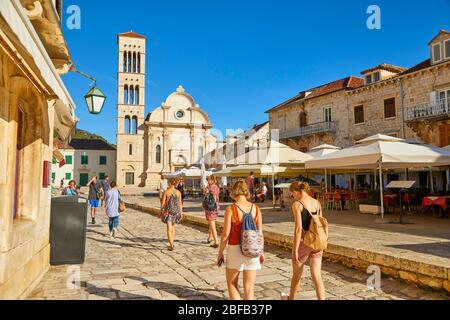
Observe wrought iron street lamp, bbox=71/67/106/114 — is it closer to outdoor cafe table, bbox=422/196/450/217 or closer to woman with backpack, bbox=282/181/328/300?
woman with backpack, bbox=282/181/328/300

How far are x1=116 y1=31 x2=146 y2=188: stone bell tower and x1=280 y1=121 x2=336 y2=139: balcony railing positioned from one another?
80.9 ft

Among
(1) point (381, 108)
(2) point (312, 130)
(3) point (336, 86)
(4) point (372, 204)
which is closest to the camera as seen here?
(4) point (372, 204)

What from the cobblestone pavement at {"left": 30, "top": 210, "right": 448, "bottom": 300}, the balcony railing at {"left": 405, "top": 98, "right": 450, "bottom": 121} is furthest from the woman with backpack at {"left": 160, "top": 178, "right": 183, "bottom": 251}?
the balcony railing at {"left": 405, "top": 98, "right": 450, "bottom": 121}

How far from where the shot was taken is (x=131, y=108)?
48.0 metres

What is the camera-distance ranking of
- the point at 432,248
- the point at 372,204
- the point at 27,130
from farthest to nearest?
the point at 372,204, the point at 432,248, the point at 27,130

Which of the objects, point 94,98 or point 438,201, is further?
point 438,201

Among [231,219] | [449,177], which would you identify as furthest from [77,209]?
[449,177]

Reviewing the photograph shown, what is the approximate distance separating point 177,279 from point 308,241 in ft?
7.35

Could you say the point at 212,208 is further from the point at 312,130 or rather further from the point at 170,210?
the point at 312,130

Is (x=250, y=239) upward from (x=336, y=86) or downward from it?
downward

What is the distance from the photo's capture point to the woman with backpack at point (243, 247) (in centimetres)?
329

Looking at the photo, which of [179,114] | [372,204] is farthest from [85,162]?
[372,204]

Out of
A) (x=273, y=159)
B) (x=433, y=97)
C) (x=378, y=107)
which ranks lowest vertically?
(x=273, y=159)

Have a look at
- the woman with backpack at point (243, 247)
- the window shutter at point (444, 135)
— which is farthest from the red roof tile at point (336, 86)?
the woman with backpack at point (243, 247)
